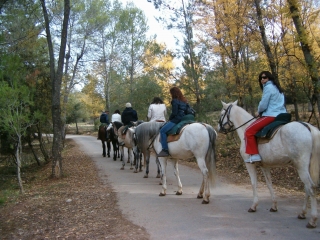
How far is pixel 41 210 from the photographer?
6820 mm

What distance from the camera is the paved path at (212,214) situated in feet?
15.7

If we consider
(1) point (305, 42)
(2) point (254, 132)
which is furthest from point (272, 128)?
(1) point (305, 42)

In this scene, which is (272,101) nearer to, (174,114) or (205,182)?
(205,182)

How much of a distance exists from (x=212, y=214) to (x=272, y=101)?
2541 mm

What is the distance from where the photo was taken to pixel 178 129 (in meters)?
7.34

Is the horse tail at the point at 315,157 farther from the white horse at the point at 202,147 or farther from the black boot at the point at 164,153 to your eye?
the black boot at the point at 164,153

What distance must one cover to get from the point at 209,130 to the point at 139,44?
27391 mm

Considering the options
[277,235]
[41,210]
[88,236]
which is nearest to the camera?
[277,235]

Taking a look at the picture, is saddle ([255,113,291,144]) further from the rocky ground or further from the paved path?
the rocky ground

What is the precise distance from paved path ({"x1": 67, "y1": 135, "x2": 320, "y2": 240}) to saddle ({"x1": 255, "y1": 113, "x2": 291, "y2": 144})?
152 centimetres

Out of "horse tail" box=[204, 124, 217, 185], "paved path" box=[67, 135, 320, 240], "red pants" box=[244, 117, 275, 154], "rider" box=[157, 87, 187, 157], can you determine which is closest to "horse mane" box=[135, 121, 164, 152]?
"rider" box=[157, 87, 187, 157]

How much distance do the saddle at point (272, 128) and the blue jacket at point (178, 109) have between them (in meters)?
2.32

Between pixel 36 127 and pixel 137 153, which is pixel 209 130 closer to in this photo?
pixel 137 153

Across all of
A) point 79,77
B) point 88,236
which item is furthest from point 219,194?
point 79,77
